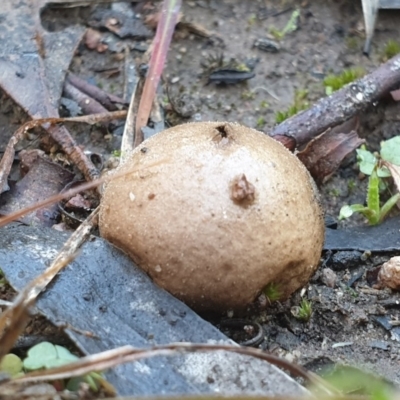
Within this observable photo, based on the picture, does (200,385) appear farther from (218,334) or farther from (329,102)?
(329,102)

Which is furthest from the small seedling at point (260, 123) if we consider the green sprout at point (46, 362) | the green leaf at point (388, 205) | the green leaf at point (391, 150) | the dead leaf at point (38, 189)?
the green sprout at point (46, 362)

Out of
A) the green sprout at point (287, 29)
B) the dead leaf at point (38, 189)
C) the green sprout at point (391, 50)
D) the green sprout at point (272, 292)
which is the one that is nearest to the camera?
the green sprout at point (272, 292)

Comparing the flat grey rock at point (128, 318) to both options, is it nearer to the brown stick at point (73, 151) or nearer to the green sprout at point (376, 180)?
the brown stick at point (73, 151)

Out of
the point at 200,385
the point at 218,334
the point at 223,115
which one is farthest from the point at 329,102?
the point at 200,385

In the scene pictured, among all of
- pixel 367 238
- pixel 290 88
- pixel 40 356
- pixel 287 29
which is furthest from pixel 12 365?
pixel 287 29

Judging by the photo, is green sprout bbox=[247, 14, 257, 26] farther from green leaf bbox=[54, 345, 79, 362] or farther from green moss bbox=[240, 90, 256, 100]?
green leaf bbox=[54, 345, 79, 362]

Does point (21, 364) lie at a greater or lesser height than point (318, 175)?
greater
